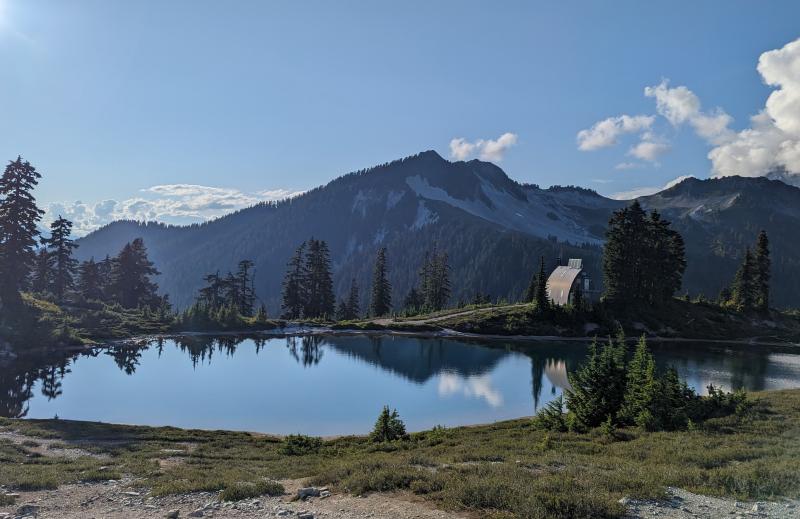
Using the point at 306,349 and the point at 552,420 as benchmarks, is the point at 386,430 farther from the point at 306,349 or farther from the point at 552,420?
the point at 306,349

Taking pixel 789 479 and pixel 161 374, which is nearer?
pixel 789 479

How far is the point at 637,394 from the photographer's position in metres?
23.6

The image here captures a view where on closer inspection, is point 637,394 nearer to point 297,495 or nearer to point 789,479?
point 789,479

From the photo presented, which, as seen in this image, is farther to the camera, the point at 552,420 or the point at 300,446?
the point at 552,420

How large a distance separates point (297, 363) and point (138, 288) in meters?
54.0

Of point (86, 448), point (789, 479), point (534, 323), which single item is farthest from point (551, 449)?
point (534, 323)

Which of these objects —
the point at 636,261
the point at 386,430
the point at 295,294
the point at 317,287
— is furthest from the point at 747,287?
the point at 386,430

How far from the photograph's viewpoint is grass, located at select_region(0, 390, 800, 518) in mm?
12438

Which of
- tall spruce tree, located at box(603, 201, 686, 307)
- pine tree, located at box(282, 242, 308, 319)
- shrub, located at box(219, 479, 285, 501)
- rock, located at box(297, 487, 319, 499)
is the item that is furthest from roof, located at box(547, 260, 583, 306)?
rock, located at box(297, 487, 319, 499)

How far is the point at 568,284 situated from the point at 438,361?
51808 millimetres

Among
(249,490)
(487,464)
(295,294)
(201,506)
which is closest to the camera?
(201,506)

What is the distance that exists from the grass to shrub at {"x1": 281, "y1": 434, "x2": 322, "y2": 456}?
7 centimetres

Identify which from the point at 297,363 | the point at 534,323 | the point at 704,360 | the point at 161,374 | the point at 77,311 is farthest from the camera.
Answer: the point at 534,323

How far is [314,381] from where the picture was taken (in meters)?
50.9
